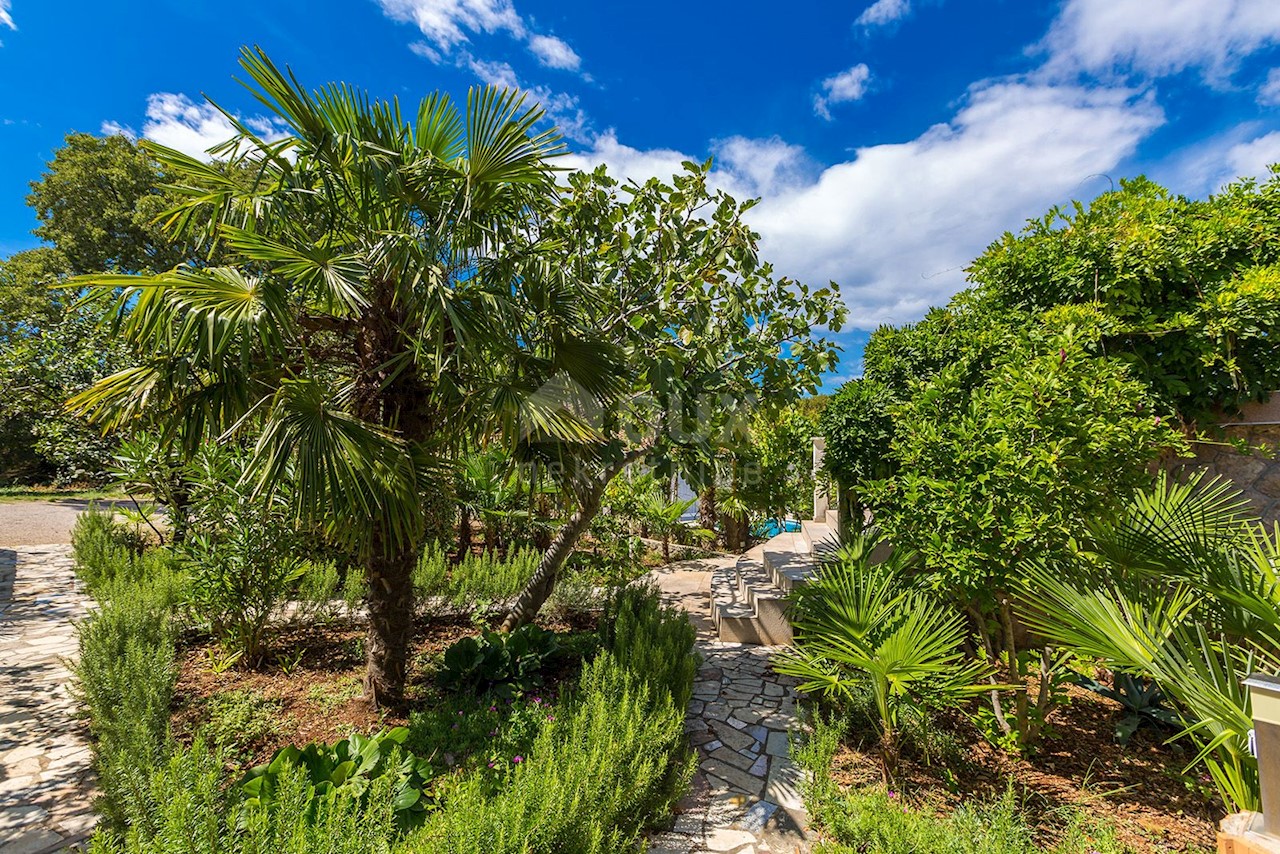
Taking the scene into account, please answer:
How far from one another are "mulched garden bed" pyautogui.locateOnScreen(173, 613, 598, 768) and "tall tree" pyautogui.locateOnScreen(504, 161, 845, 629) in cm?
188

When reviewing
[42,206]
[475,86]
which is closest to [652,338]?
[475,86]

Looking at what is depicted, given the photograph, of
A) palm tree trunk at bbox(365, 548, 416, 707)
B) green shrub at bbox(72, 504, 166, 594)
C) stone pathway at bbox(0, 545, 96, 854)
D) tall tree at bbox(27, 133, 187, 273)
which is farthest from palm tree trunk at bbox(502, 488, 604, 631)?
tall tree at bbox(27, 133, 187, 273)

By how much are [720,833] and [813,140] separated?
9.35 meters

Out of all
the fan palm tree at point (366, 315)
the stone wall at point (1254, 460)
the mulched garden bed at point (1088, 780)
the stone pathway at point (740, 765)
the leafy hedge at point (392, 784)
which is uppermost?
the fan palm tree at point (366, 315)

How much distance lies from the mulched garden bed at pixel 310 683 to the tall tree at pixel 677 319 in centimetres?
188

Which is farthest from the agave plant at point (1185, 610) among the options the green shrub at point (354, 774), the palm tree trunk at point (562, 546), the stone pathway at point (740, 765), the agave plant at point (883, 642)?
the green shrub at point (354, 774)

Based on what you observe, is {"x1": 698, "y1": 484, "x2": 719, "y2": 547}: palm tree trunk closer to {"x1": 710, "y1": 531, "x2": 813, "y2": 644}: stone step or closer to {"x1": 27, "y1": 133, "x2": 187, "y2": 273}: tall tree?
{"x1": 710, "y1": 531, "x2": 813, "y2": 644}: stone step

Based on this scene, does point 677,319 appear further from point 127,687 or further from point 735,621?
point 127,687

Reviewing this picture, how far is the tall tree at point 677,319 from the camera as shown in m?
4.17

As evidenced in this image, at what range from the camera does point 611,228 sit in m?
4.64

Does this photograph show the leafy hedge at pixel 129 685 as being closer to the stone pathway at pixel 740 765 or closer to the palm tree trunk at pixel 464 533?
the stone pathway at pixel 740 765

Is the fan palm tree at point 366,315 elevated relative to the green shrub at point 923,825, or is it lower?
elevated

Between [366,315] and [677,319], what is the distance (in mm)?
2477

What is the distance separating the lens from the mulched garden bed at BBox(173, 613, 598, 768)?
3499mm
